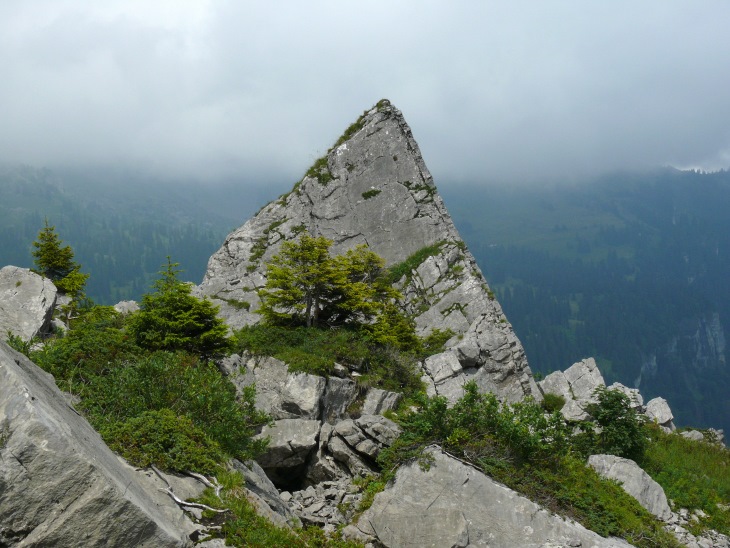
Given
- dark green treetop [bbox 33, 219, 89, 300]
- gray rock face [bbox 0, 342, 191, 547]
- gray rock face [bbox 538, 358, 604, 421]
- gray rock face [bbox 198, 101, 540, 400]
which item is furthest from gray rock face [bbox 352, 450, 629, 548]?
dark green treetop [bbox 33, 219, 89, 300]

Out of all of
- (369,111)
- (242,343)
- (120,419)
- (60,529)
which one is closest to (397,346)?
(242,343)

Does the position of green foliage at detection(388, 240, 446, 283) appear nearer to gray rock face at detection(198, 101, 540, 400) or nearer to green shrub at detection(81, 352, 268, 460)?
gray rock face at detection(198, 101, 540, 400)

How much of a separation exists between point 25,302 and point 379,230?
24.8m

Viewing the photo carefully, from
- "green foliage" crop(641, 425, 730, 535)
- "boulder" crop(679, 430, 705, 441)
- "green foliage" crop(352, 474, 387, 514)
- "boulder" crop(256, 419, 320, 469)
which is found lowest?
"boulder" crop(679, 430, 705, 441)

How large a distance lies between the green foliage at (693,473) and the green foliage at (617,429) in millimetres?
1035

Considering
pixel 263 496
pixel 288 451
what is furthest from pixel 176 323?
pixel 263 496

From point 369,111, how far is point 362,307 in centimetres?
2597

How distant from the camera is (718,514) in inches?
752

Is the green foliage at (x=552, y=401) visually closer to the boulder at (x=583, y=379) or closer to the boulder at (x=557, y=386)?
the boulder at (x=557, y=386)

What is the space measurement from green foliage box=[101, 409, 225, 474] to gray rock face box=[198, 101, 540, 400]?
22.9 m

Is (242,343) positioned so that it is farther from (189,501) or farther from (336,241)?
(336,241)

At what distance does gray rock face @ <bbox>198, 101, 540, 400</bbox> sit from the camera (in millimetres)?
35500

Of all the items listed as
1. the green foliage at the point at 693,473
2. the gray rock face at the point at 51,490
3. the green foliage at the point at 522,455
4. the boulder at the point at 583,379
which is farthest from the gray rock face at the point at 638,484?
the gray rock face at the point at 51,490

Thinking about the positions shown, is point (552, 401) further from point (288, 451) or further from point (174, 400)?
point (174, 400)
